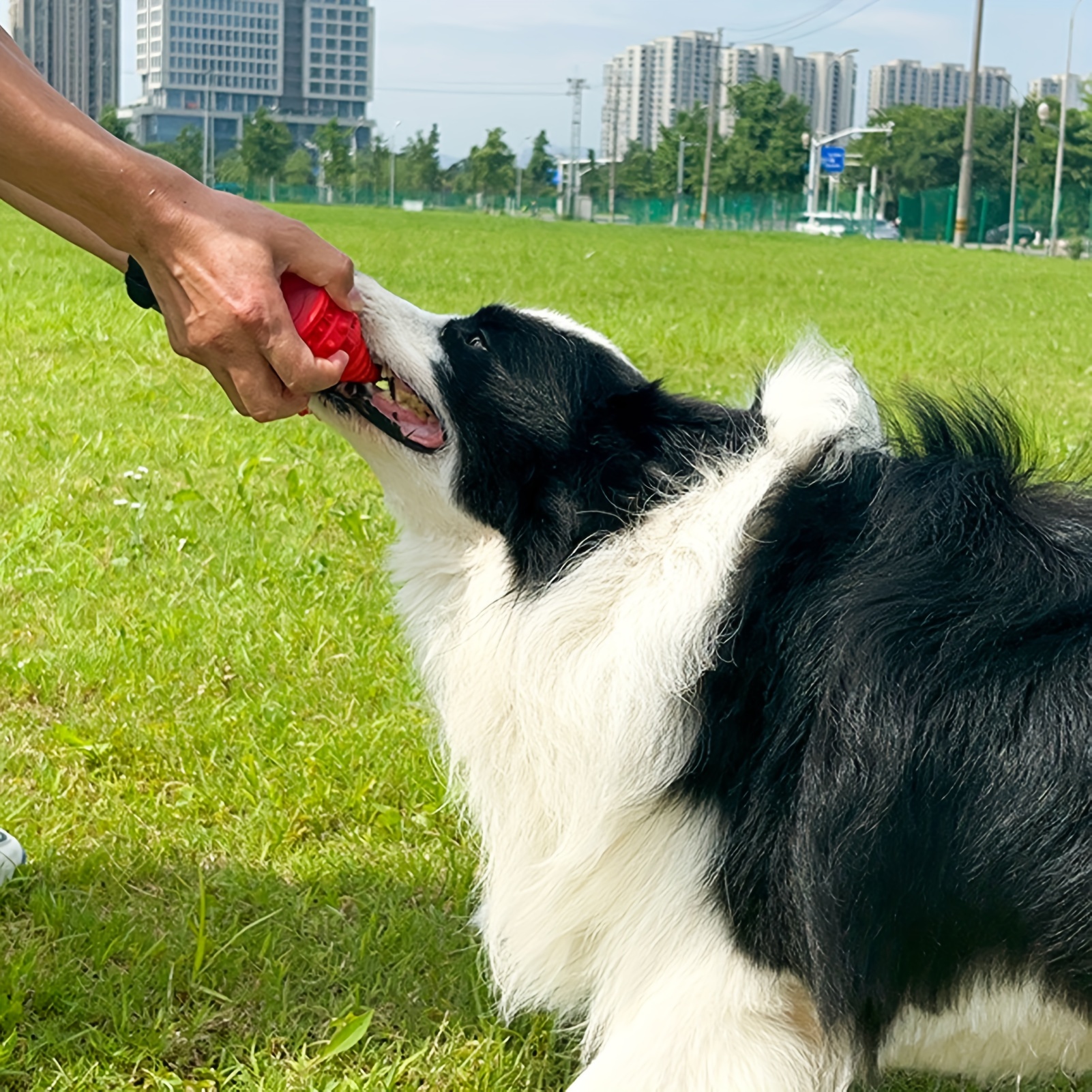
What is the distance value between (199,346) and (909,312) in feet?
44.3

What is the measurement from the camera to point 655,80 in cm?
16300

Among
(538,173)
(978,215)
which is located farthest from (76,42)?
(978,215)

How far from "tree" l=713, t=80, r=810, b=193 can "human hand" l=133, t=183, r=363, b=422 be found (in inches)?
3104

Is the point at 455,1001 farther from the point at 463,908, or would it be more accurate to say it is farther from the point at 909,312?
the point at 909,312

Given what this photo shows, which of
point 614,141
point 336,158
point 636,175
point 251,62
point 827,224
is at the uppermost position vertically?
point 251,62

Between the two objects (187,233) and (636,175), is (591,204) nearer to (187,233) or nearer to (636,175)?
(636,175)

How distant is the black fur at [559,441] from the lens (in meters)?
2.36

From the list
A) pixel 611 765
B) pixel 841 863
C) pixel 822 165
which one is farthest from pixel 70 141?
pixel 822 165

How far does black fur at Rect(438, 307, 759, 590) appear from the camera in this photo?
7.75 feet

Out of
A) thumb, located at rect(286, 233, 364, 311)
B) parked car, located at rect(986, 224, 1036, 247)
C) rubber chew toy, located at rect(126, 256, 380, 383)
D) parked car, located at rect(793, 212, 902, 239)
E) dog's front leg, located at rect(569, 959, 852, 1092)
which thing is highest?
parked car, located at rect(793, 212, 902, 239)

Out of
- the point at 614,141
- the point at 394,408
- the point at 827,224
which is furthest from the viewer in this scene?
the point at 614,141

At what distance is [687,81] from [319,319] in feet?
545

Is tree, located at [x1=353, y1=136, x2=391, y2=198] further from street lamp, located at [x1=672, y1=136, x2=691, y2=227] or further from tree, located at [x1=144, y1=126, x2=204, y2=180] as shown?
street lamp, located at [x1=672, y1=136, x2=691, y2=227]

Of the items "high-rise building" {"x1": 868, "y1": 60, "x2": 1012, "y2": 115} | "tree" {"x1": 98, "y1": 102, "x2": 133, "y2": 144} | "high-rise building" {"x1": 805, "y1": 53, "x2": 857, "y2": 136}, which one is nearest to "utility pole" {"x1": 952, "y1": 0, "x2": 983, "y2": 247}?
"tree" {"x1": 98, "y1": 102, "x2": 133, "y2": 144}
